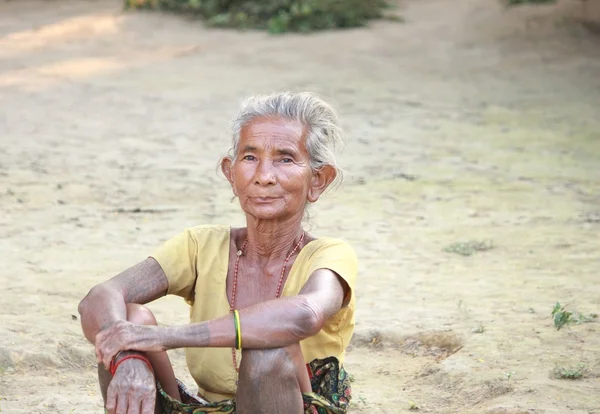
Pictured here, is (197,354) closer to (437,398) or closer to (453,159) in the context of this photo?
(437,398)

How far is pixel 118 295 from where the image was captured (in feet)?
10.1

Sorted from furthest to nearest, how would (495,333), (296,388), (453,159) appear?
(453,159) → (495,333) → (296,388)

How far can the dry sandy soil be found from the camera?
432 cm

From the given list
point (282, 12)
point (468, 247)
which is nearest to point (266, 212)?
point (468, 247)

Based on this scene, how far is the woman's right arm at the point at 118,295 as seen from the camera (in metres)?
2.99

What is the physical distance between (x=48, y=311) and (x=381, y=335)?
155 centimetres

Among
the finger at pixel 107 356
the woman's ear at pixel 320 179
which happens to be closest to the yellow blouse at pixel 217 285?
the woman's ear at pixel 320 179

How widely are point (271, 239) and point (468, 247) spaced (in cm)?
288

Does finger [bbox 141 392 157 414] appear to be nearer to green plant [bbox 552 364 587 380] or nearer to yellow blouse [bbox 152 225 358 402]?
yellow blouse [bbox 152 225 358 402]

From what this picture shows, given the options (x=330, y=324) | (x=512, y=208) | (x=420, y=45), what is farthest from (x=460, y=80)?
(x=330, y=324)

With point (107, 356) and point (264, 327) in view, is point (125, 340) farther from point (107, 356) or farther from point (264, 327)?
point (264, 327)

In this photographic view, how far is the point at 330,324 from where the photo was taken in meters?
3.20

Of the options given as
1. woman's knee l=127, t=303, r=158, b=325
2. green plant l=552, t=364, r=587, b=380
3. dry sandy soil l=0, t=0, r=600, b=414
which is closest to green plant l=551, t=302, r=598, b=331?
dry sandy soil l=0, t=0, r=600, b=414

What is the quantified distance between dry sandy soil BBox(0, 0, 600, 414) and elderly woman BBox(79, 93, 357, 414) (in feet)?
2.83
